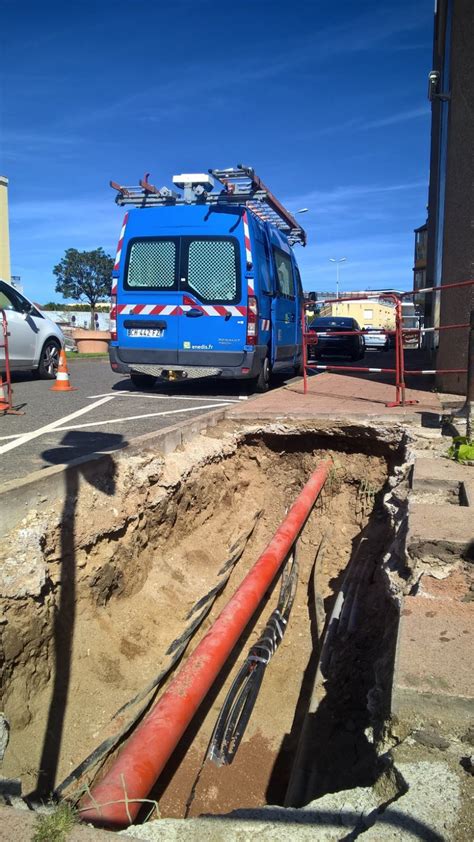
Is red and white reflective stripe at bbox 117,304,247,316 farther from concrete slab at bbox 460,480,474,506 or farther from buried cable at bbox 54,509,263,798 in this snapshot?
concrete slab at bbox 460,480,474,506

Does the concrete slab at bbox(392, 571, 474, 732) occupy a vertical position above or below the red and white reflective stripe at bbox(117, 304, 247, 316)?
below

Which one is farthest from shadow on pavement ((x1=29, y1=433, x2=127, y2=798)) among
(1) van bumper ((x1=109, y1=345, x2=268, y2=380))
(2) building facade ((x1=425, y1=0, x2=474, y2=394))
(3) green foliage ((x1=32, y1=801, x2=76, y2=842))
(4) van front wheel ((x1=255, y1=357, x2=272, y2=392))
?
(4) van front wheel ((x1=255, y1=357, x2=272, y2=392))

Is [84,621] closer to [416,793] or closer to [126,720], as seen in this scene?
[126,720]

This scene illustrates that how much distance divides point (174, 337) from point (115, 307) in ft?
3.62

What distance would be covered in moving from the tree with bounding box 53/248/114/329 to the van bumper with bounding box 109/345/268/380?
4333 cm

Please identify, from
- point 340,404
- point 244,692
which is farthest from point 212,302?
point 244,692

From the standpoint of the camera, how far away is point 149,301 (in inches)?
366

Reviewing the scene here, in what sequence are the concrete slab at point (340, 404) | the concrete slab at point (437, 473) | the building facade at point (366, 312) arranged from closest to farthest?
the concrete slab at point (437, 473), the concrete slab at point (340, 404), the building facade at point (366, 312)

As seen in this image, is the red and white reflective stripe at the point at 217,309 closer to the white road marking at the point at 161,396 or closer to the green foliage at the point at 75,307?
the white road marking at the point at 161,396

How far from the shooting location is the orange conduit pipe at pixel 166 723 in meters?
2.28

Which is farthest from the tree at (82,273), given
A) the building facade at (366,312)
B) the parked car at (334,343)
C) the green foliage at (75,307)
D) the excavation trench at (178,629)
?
Answer: the excavation trench at (178,629)

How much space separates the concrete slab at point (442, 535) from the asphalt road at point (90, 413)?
248cm

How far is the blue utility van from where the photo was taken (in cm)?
905

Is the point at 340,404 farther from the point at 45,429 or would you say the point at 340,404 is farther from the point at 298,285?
the point at 298,285
